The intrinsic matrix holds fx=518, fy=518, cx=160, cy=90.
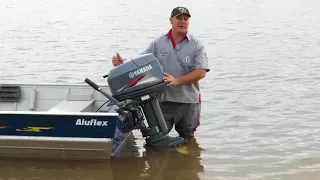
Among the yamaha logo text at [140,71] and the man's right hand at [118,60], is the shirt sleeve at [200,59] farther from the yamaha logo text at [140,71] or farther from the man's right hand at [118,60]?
the man's right hand at [118,60]

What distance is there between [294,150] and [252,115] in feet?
5.50

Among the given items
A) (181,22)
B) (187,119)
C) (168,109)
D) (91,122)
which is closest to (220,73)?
(187,119)

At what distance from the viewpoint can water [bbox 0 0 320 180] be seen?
18.9 ft

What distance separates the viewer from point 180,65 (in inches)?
240

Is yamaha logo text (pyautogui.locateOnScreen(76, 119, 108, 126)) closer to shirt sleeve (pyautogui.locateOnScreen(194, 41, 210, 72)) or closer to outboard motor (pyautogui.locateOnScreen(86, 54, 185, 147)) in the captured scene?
outboard motor (pyautogui.locateOnScreen(86, 54, 185, 147))

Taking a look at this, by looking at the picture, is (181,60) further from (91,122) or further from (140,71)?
(91,122)

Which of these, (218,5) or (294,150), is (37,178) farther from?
(218,5)

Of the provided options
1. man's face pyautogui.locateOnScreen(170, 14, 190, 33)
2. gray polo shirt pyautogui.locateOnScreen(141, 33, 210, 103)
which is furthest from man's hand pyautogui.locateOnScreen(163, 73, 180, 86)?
man's face pyautogui.locateOnScreen(170, 14, 190, 33)

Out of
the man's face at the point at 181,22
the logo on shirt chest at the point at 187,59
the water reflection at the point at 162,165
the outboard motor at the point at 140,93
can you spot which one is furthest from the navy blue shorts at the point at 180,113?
the man's face at the point at 181,22

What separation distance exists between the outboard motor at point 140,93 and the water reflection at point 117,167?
0.99 ft

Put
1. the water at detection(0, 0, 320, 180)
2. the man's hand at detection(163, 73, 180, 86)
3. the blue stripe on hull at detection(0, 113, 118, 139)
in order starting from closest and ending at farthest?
the blue stripe on hull at detection(0, 113, 118, 139) → the man's hand at detection(163, 73, 180, 86) → the water at detection(0, 0, 320, 180)

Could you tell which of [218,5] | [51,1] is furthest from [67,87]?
[51,1]

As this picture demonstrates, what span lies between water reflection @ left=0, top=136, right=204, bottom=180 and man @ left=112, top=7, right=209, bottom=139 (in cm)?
49

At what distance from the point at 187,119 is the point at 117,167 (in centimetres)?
111
